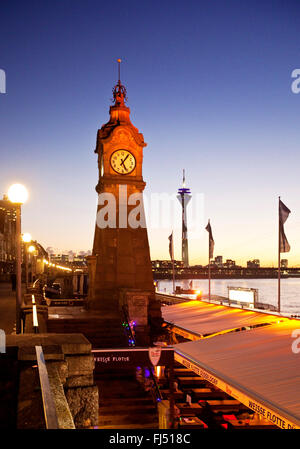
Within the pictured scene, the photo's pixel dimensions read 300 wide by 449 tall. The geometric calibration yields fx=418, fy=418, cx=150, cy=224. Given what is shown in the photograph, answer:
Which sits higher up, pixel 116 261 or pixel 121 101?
pixel 121 101

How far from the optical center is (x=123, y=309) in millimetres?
18578

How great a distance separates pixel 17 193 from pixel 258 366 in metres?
6.80

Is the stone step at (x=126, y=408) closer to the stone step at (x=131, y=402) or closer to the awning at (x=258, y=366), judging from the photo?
the stone step at (x=131, y=402)

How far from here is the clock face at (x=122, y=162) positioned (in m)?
21.7

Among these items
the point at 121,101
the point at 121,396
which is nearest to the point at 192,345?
the point at 121,396

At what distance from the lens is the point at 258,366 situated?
923 cm

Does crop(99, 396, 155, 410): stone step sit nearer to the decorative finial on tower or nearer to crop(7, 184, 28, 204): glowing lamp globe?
crop(7, 184, 28, 204): glowing lamp globe

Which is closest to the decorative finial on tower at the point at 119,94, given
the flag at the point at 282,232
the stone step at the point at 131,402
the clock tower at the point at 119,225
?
the clock tower at the point at 119,225

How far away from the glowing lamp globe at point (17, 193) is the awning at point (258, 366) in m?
5.90
